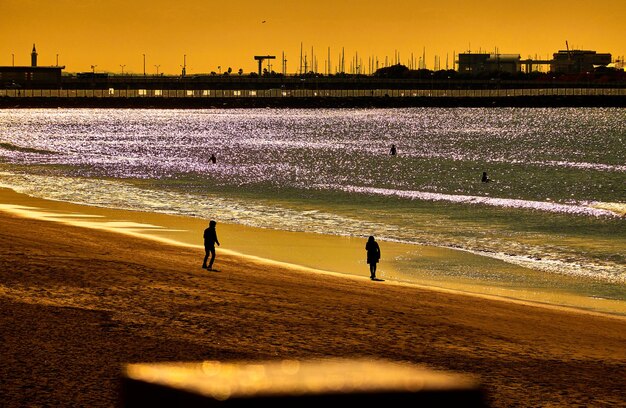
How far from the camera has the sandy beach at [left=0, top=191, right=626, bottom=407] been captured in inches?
512

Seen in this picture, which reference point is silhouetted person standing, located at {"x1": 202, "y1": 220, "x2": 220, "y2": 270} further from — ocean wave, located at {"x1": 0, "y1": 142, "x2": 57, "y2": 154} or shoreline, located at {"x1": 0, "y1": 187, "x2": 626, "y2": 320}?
ocean wave, located at {"x1": 0, "y1": 142, "x2": 57, "y2": 154}

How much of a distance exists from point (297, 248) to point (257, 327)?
13.4m

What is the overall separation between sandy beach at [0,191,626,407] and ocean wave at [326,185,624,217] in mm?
24873

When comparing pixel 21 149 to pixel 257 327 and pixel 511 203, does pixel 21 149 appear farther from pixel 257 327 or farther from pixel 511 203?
pixel 257 327

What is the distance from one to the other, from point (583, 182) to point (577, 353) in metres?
53.3

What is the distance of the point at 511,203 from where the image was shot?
163 feet

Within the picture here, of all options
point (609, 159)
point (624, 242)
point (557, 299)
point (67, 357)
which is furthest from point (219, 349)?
point (609, 159)

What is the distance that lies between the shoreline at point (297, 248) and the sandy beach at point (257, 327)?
3.17 feet

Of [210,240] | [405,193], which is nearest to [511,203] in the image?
[405,193]

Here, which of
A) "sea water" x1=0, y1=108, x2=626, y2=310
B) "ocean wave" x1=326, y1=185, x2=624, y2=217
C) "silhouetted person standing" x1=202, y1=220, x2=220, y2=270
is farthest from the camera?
"ocean wave" x1=326, y1=185, x2=624, y2=217

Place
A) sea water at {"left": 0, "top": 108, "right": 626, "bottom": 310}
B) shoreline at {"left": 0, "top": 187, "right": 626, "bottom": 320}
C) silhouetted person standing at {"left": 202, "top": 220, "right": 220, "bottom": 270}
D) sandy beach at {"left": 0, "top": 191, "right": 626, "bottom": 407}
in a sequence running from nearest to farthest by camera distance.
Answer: sandy beach at {"left": 0, "top": 191, "right": 626, "bottom": 407}
shoreline at {"left": 0, "top": 187, "right": 626, "bottom": 320}
silhouetted person standing at {"left": 202, "top": 220, "right": 220, "bottom": 270}
sea water at {"left": 0, "top": 108, "right": 626, "bottom": 310}

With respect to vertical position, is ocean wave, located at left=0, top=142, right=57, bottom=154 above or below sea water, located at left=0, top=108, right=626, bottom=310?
above

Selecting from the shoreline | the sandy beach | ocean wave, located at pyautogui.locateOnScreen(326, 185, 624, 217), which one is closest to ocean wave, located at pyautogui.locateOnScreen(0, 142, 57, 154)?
ocean wave, located at pyautogui.locateOnScreen(326, 185, 624, 217)

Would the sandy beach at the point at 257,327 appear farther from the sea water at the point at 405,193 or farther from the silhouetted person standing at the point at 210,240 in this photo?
the sea water at the point at 405,193
